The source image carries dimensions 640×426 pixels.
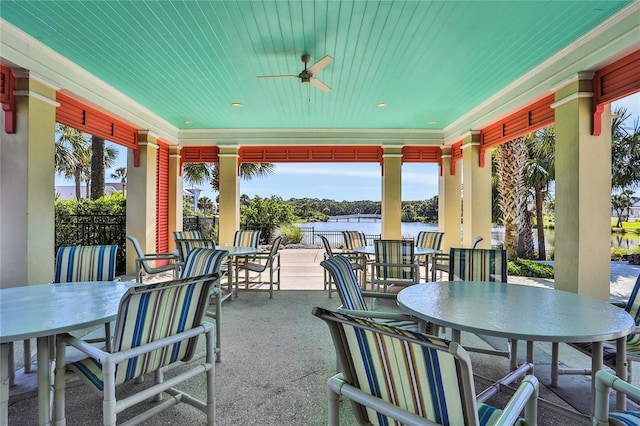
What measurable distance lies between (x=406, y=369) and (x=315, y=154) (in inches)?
266

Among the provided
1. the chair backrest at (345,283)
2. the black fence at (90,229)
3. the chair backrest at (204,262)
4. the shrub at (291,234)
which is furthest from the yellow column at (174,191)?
the chair backrest at (345,283)

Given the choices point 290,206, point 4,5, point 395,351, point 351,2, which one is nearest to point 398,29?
point 351,2

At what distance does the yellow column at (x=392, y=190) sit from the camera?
23.6 feet

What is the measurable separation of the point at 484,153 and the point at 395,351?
609cm

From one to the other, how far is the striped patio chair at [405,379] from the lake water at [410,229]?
6620mm

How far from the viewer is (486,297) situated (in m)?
1.99

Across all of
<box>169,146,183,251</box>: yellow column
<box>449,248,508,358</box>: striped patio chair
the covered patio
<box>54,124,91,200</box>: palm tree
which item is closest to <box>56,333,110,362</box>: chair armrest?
the covered patio

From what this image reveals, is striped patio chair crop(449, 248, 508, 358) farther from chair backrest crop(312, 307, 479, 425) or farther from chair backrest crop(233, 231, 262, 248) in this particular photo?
chair backrest crop(233, 231, 262, 248)

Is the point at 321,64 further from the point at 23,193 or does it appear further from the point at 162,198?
the point at 162,198

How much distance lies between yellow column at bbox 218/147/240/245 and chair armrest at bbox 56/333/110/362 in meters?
5.75

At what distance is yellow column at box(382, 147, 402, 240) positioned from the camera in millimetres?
7199

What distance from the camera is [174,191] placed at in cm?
733

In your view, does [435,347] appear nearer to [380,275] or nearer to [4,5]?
[380,275]

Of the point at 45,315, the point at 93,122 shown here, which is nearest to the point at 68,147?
the point at 93,122
